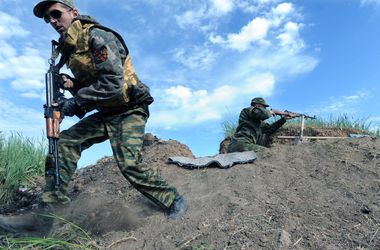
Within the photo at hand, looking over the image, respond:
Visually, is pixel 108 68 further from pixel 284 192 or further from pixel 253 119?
pixel 253 119

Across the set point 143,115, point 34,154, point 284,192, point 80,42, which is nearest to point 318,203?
point 284,192

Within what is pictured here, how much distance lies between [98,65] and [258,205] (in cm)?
Answer: 200

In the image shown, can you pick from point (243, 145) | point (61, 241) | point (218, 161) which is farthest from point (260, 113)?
point (61, 241)

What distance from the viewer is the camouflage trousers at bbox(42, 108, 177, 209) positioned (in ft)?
12.3

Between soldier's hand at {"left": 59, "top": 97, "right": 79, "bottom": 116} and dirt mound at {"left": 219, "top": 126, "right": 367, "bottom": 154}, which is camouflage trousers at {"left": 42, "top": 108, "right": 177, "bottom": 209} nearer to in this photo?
soldier's hand at {"left": 59, "top": 97, "right": 79, "bottom": 116}

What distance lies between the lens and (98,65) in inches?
140

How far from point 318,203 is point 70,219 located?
2.42 m

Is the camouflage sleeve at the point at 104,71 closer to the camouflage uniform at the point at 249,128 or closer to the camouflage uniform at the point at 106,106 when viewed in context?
the camouflage uniform at the point at 106,106

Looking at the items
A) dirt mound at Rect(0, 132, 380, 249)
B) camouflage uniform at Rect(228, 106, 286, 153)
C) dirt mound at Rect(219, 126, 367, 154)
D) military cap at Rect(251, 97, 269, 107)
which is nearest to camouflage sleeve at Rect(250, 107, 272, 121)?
camouflage uniform at Rect(228, 106, 286, 153)

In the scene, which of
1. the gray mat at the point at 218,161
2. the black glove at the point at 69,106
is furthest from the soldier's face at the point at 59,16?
the gray mat at the point at 218,161

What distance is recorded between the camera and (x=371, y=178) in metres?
5.01

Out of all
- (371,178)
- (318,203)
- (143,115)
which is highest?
(143,115)

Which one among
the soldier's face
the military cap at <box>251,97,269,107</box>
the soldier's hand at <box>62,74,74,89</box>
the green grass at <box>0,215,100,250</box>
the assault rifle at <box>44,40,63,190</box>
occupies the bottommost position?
the green grass at <box>0,215,100,250</box>

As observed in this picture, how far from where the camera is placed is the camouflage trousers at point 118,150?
147 inches
